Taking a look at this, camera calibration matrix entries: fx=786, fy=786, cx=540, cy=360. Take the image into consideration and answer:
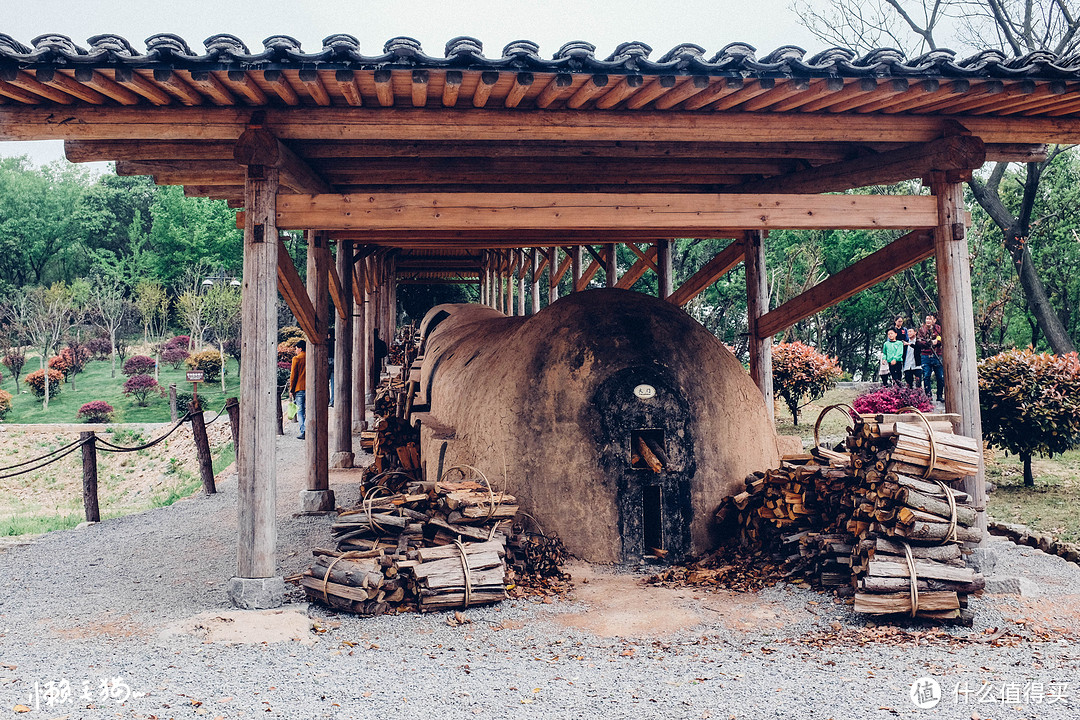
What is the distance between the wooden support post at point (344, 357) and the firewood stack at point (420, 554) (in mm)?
5193

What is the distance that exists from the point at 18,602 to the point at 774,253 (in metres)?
28.5

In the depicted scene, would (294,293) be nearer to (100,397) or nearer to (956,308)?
(956,308)

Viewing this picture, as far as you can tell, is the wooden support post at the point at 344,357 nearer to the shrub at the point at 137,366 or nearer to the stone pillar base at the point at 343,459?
the stone pillar base at the point at 343,459

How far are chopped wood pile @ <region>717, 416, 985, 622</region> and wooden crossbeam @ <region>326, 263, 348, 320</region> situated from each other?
19.6 feet

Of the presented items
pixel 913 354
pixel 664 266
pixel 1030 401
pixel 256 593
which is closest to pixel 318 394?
pixel 256 593

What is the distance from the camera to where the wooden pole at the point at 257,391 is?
5.56 meters

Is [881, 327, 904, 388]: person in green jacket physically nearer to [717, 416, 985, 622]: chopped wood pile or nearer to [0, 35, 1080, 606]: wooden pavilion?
[0, 35, 1080, 606]: wooden pavilion

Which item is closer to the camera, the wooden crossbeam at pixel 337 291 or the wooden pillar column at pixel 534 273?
the wooden crossbeam at pixel 337 291

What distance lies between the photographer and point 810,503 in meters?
6.05

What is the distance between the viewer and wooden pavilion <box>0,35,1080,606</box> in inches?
185

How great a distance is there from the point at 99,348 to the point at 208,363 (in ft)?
23.9

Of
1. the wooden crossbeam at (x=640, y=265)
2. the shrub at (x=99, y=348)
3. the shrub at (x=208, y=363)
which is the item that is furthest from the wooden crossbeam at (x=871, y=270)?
the shrub at (x=99, y=348)

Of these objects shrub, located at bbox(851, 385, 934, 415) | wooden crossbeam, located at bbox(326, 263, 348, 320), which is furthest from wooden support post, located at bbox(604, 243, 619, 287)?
shrub, located at bbox(851, 385, 934, 415)

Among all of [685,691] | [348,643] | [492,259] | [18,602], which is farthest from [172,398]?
[685,691]
